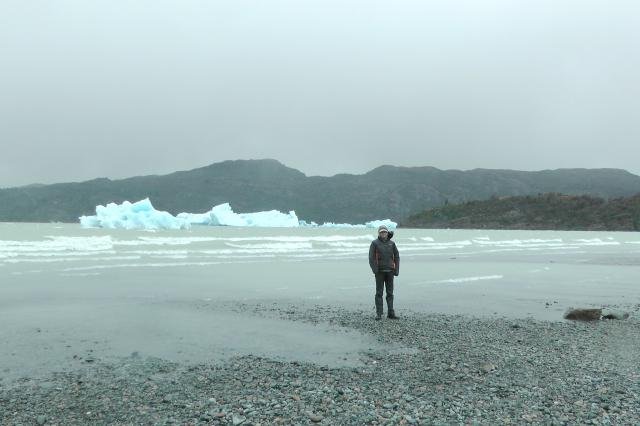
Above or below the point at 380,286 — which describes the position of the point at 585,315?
below

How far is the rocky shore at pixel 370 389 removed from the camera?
216 inches

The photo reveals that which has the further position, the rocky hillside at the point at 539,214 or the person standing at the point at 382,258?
the rocky hillside at the point at 539,214

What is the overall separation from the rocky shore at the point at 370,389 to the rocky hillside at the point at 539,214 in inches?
5161

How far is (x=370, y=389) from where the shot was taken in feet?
20.8

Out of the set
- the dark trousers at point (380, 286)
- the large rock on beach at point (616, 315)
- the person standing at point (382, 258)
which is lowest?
the large rock on beach at point (616, 315)

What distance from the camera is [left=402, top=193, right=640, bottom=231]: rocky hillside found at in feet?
430

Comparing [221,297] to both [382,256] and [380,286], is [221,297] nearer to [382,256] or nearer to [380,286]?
[380,286]

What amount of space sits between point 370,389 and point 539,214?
14674 centimetres

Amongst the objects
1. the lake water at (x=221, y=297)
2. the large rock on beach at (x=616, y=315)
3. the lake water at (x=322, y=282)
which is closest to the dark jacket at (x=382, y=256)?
the lake water at (x=221, y=297)

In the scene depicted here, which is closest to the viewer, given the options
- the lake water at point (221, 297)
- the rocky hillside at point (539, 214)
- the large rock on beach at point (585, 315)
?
the lake water at point (221, 297)

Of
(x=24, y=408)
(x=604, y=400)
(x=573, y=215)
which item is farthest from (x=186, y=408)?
(x=573, y=215)

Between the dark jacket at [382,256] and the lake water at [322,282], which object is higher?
the dark jacket at [382,256]

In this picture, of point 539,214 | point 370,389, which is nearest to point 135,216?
point 370,389

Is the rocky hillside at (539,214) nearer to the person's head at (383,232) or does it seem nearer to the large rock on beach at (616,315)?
the large rock on beach at (616,315)
